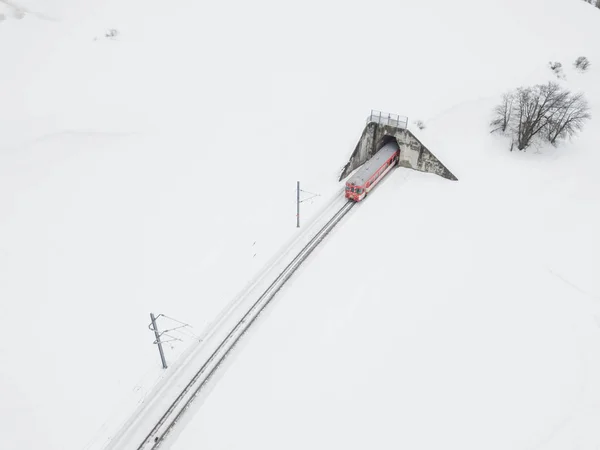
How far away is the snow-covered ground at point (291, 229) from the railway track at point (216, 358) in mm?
808

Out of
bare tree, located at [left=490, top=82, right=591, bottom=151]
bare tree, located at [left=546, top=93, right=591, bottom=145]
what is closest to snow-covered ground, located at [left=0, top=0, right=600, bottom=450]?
bare tree, located at [left=490, top=82, right=591, bottom=151]

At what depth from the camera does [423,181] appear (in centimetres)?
3700

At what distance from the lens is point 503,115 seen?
39.2 m

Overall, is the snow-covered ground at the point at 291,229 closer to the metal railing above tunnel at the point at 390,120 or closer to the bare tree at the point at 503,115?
the bare tree at the point at 503,115

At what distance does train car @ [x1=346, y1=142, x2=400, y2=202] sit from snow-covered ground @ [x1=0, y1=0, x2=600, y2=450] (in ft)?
4.10

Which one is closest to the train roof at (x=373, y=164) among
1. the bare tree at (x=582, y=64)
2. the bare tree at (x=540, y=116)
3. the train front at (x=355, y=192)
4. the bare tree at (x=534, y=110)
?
the train front at (x=355, y=192)

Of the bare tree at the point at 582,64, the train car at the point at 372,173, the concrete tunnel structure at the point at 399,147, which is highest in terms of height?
the bare tree at the point at 582,64

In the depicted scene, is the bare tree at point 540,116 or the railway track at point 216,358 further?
the bare tree at point 540,116

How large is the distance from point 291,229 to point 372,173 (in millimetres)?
8675

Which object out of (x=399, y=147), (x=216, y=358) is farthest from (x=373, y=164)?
(x=216, y=358)

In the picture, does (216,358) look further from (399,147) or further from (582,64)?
(582,64)

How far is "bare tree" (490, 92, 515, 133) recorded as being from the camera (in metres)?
38.4

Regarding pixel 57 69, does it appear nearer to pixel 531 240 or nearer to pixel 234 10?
pixel 234 10

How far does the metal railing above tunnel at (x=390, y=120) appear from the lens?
38031 millimetres
